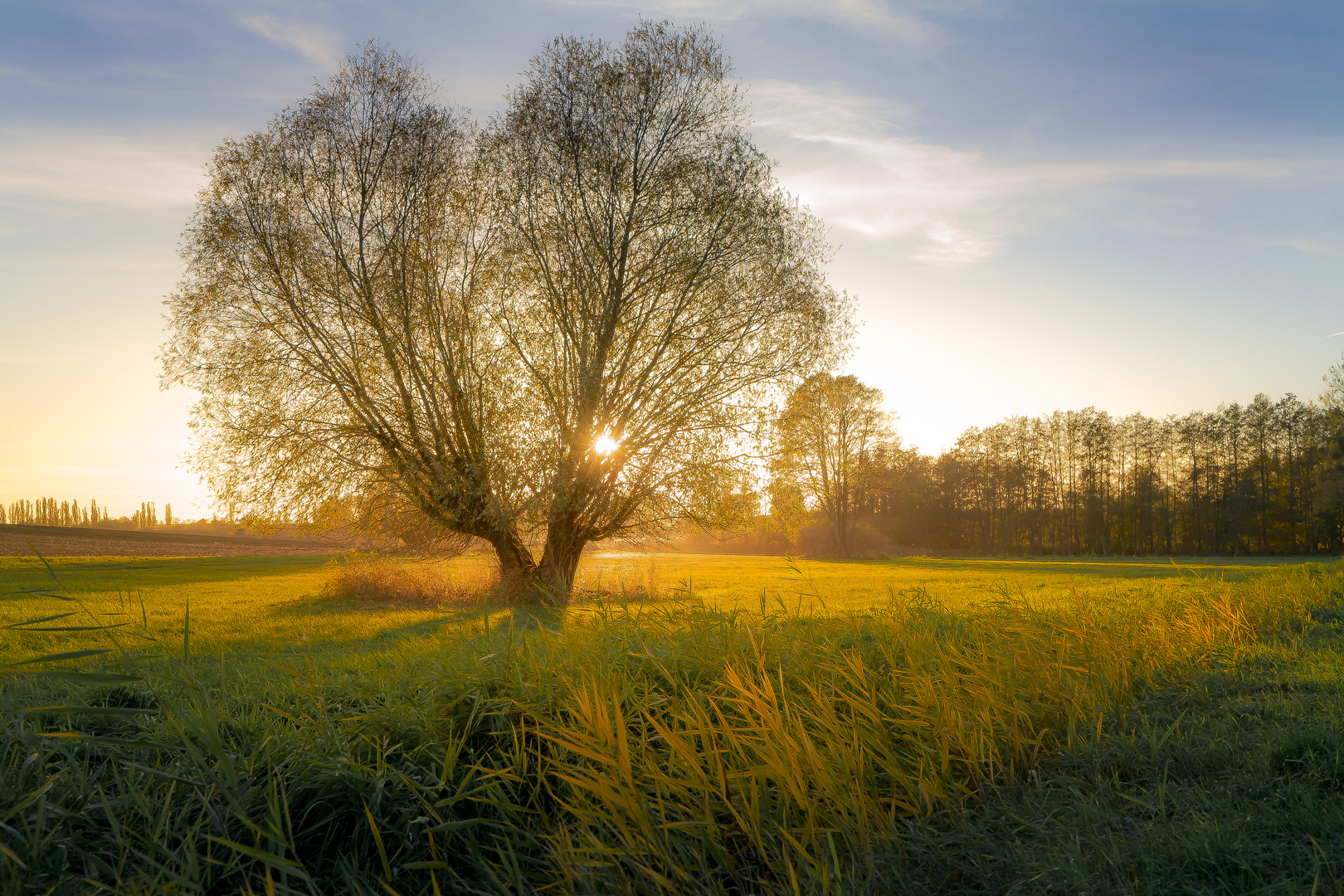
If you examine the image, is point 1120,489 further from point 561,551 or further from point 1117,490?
point 561,551

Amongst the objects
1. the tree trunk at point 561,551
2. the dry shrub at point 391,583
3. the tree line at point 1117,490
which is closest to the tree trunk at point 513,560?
the tree trunk at point 561,551

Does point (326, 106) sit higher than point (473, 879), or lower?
higher

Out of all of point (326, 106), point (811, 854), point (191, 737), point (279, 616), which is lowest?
point (279, 616)

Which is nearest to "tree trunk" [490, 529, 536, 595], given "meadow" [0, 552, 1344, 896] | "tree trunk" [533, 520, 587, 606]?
"tree trunk" [533, 520, 587, 606]

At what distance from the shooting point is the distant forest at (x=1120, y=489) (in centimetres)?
5469

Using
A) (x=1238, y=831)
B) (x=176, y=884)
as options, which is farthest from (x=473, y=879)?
(x=1238, y=831)

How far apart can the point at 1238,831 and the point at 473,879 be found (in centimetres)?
296

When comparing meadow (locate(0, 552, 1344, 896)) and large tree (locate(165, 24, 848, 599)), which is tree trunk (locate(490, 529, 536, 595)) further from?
meadow (locate(0, 552, 1344, 896))

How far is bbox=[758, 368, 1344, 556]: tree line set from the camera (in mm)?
53688

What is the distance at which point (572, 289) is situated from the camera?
1469 cm

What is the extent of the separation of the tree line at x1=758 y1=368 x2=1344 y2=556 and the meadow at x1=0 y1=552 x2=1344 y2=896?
42.7 meters

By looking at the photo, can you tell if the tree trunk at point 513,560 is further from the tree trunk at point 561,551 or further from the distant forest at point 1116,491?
the distant forest at point 1116,491

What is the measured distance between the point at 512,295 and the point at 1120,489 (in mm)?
Answer: 64110

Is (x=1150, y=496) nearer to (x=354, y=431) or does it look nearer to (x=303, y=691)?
(x=354, y=431)
